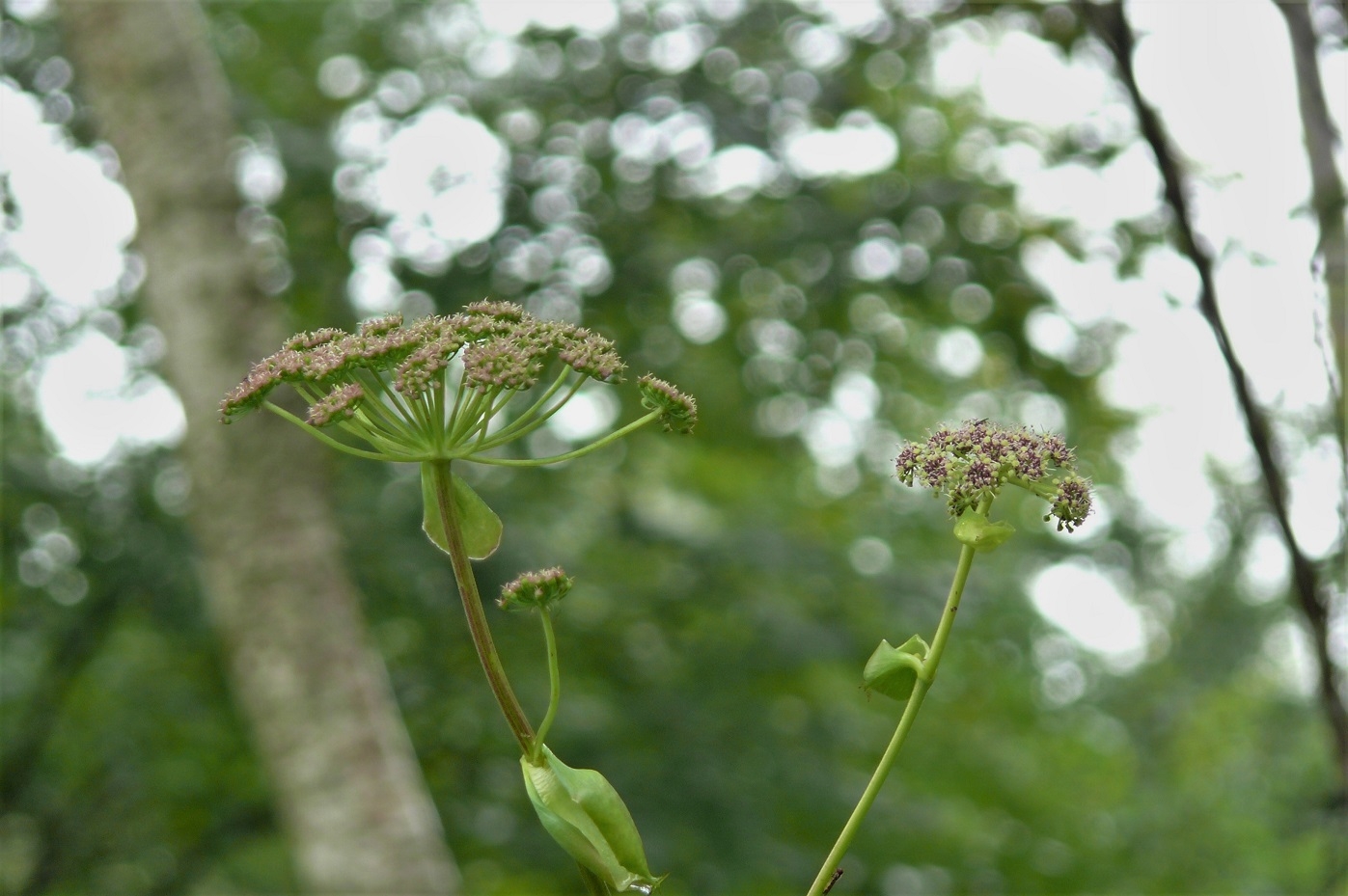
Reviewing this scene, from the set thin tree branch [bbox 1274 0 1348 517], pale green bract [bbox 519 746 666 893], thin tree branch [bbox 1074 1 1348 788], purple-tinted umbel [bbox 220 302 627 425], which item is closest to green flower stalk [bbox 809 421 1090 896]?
pale green bract [bbox 519 746 666 893]

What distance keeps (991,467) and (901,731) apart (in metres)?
0.25

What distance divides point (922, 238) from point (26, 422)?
25.0ft

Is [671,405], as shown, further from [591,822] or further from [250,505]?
[250,505]

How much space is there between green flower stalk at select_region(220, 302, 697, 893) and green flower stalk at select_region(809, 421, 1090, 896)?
0.19m

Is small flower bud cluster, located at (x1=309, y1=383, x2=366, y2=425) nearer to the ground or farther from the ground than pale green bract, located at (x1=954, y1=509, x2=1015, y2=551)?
farther from the ground

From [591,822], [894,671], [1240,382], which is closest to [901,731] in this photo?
[894,671]

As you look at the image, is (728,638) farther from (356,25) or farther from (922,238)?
(356,25)

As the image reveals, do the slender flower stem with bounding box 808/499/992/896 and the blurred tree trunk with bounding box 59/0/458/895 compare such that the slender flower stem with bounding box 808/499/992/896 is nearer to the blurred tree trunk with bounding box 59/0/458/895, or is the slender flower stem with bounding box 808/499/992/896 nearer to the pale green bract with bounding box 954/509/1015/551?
the pale green bract with bounding box 954/509/1015/551

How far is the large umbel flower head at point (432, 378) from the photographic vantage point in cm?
101

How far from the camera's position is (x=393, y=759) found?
18.5 feet

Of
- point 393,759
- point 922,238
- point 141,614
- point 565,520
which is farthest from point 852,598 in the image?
point 141,614

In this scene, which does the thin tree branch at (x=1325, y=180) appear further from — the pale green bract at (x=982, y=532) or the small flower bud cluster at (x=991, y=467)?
the pale green bract at (x=982, y=532)

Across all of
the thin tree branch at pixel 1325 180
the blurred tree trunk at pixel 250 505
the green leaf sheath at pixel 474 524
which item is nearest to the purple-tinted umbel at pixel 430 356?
the green leaf sheath at pixel 474 524

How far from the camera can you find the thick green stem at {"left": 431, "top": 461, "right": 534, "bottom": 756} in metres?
0.85
